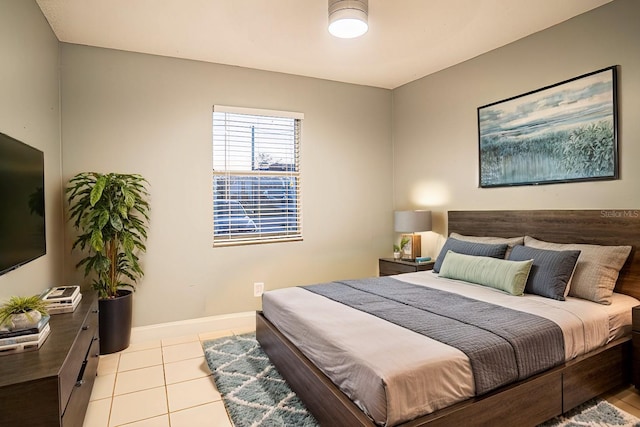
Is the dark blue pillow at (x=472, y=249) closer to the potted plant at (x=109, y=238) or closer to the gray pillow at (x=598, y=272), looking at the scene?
the gray pillow at (x=598, y=272)

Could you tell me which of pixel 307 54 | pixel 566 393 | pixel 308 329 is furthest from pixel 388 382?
pixel 307 54

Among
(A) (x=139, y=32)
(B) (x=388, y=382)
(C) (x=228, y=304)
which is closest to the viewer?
(B) (x=388, y=382)

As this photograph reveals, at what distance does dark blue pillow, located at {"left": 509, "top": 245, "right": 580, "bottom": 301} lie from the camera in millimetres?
→ 2594

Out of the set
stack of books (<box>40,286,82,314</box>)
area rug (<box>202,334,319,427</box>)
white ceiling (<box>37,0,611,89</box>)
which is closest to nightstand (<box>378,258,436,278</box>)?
area rug (<box>202,334,319,427</box>)

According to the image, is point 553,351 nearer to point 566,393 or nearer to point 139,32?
point 566,393

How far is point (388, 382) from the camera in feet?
5.12

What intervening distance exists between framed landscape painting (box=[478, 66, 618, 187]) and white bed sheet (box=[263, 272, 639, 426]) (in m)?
1.03

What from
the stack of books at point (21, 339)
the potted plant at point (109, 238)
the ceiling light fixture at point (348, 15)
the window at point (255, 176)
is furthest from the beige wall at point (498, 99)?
the stack of books at point (21, 339)

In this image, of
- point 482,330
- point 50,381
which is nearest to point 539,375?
point 482,330

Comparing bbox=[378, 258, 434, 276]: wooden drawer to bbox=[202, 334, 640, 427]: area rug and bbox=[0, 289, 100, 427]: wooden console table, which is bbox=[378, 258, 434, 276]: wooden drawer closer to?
bbox=[202, 334, 640, 427]: area rug

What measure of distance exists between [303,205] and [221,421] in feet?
8.32

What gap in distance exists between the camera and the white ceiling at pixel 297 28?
2.74m

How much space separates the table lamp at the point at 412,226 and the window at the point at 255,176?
116 centimetres

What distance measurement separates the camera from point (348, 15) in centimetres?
249
